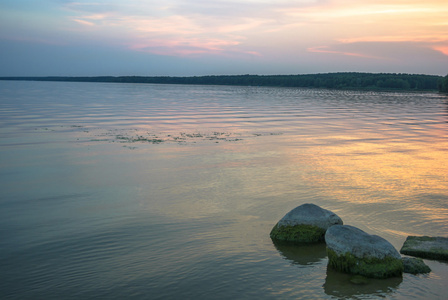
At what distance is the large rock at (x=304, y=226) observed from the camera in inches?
346

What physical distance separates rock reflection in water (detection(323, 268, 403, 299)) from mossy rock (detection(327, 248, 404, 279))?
0.09m

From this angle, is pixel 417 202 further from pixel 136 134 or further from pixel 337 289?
pixel 136 134

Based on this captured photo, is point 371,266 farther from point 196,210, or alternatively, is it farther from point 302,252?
point 196,210

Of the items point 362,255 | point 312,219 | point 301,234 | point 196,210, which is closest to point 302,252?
point 301,234

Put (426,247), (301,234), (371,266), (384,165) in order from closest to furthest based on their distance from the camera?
(371,266), (426,247), (301,234), (384,165)

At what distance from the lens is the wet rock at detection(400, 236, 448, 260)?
789 cm

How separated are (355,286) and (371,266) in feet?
1.67

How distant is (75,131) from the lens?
24.8 meters

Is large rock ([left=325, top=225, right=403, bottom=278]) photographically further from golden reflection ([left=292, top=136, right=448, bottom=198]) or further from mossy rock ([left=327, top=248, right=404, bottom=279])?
golden reflection ([left=292, top=136, right=448, bottom=198])

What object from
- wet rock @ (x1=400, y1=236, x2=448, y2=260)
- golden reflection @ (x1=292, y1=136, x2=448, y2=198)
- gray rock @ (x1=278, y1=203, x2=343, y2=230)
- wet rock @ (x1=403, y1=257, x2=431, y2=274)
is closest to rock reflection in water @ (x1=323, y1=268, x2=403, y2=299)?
wet rock @ (x1=403, y1=257, x2=431, y2=274)

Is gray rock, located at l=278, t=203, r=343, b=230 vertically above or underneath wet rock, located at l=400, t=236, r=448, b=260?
above

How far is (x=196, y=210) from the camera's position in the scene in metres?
10.8

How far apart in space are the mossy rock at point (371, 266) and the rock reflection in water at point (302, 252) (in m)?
0.71

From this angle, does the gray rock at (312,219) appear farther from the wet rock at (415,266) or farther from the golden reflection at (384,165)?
the golden reflection at (384,165)
